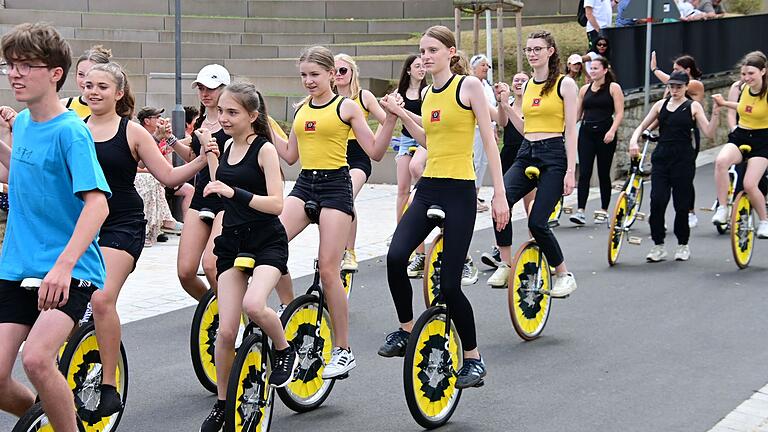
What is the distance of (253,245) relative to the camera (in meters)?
5.91

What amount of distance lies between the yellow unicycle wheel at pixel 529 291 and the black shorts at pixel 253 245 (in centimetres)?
271

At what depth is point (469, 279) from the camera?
380 inches

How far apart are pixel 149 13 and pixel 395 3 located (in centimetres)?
538

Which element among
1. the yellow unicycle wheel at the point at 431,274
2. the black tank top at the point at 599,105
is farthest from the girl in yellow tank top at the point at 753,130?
the yellow unicycle wheel at the point at 431,274

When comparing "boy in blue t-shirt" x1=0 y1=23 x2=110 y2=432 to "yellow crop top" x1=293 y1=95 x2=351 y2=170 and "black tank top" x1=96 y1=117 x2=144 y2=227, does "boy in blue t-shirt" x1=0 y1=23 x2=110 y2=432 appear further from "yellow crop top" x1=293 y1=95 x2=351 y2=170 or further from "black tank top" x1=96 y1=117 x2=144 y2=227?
"yellow crop top" x1=293 y1=95 x2=351 y2=170

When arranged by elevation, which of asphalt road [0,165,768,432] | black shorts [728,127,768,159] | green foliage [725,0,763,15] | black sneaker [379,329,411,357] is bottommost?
asphalt road [0,165,768,432]

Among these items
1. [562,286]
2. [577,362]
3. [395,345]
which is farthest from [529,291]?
[395,345]

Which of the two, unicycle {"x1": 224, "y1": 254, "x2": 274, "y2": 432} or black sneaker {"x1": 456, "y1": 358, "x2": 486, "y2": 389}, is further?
black sneaker {"x1": 456, "y1": 358, "x2": 486, "y2": 389}

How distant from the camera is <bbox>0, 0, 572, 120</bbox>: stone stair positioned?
852 inches

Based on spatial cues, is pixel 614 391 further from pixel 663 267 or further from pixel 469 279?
pixel 663 267

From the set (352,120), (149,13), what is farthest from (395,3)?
(352,120)

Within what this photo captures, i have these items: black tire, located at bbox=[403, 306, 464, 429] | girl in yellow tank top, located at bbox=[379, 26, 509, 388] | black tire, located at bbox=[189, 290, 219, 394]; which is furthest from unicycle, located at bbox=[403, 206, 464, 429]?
black tire, located at bbox=[189, 290, 219, 394]

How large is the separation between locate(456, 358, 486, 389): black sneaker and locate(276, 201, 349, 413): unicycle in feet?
2.18

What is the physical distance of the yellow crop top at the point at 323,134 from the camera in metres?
7.41
